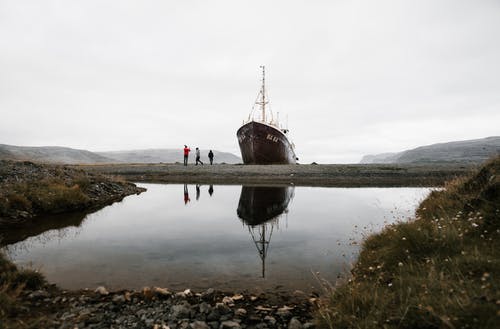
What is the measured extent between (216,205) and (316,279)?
10.7 m

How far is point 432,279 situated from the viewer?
12.6ft

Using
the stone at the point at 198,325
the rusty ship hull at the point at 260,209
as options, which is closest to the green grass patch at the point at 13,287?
the stone at the point at 198,325

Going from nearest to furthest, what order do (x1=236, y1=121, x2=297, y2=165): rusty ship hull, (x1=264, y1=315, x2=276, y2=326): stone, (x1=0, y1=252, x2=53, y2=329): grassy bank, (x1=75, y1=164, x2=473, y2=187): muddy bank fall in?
(x1=0, y1=252, x2=53, y2=329): grassy bank
(x1=264, y1=315, x2=276, y2=326): stone
(x1=75, y1=164, x2=473, y2=187): muddy bank
(x1=236, y1=121, x2=297, y2=165): rusty ship hull

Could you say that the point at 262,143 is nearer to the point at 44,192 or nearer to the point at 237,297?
the point at 44,192

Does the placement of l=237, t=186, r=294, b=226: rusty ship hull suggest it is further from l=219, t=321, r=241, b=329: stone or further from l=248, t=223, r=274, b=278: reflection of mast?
l=219, t=321, r=241, b=329: stone

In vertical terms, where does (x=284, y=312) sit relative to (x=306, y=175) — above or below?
below

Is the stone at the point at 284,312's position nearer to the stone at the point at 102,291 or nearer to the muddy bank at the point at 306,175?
the stone at the point at 102,291

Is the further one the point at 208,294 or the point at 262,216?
the point at 262,216

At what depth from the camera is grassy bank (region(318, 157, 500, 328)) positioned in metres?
3.20

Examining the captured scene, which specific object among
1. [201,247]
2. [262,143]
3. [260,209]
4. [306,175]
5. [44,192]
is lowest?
[201,247]

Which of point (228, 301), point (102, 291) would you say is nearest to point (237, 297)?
point (228, 301)

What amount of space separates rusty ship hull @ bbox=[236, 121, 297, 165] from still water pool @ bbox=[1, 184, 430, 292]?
3051cm

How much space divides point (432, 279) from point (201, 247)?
6.61 metres

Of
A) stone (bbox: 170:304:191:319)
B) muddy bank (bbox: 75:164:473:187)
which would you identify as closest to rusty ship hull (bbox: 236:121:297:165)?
muddy bank (bbox: 75:164:473:187)
